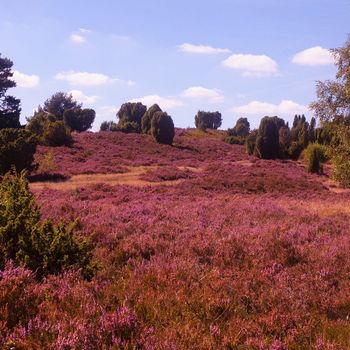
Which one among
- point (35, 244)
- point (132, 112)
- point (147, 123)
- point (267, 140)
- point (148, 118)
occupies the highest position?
point (132, 112)

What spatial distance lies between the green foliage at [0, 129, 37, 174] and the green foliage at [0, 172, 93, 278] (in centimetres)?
2299

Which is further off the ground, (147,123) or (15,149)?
(147,123)

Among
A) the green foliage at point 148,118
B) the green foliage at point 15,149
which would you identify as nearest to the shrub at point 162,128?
the green foliage at point 148,118

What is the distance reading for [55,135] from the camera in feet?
152

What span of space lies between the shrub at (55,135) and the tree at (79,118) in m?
24.5

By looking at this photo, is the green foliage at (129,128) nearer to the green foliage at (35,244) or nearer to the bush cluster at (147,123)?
the bush cluster at (147,123)

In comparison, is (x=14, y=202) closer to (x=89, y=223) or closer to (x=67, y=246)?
(x=67, y=246)

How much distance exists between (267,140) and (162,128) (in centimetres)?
1434

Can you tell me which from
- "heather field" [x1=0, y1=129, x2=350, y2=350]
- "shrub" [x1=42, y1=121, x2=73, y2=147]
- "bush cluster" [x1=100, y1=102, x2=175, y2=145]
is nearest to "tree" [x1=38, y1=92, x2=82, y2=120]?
"bush cluster" [x1=100, y1=102, x2=175, y2=145]

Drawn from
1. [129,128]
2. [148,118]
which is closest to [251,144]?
[148,118]

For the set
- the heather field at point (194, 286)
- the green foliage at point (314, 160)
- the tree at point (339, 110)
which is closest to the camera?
Result: the heather field at point (194, 286)

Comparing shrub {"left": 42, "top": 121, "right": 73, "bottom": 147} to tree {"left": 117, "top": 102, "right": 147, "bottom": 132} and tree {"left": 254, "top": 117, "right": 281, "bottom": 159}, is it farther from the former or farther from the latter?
tree {"left": 117, "top": 102, "right": 147, "bottom": 132}

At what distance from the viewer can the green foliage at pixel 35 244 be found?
225 inches

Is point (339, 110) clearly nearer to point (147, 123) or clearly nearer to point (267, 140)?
point (267, 140)
